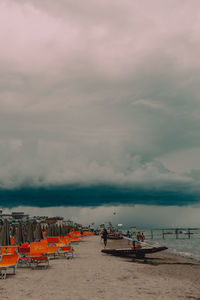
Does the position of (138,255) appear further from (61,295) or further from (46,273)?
(61,295)

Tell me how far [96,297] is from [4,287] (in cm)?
342

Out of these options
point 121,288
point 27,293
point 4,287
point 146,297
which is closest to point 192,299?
point 146,297

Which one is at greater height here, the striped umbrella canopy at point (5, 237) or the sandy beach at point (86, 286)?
the striped umbrella canopy at point (5, 237)

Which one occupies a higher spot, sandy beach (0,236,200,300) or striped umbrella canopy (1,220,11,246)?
striped umbrella canopy (1,220,11,246)

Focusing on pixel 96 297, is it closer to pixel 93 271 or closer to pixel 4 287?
pixel 4 287

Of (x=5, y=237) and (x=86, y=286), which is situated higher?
(x=5, y=237)

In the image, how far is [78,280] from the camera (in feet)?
41.1

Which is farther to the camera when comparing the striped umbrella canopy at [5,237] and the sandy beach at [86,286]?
the striped umbrella canopy at [5,237]

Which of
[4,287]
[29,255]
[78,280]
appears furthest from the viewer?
[29,255]

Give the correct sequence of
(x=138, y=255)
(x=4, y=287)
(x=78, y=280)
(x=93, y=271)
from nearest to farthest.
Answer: (x=4, y=287)
(x=78, y=280)
(x=93, y=271)
(x=138, y=255)

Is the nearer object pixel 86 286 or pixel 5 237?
pixel 86 286

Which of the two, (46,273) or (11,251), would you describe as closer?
(46,273)

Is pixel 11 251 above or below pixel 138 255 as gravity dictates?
above

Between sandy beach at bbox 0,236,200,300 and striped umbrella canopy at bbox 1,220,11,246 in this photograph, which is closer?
sandy beach at bbox 0,236,200,300
